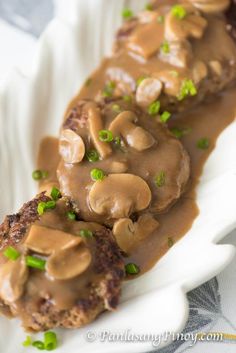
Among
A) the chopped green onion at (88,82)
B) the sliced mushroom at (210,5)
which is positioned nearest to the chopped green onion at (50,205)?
the chopped green onion at (88,82)

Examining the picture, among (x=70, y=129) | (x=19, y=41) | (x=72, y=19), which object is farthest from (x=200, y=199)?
(x=19, y=41)

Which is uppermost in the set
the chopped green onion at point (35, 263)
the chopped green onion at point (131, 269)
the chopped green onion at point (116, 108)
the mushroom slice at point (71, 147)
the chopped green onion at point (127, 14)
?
the chopped green onion at point (127, 14)

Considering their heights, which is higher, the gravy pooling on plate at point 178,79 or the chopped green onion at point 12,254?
the gravy pooling on plate at point 178,79

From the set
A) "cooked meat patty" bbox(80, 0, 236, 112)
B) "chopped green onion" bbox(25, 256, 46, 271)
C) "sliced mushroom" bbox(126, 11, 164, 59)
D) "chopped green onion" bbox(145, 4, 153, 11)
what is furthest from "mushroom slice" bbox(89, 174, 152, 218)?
"chopped green onion" bbox(145, 4, 153, 11)

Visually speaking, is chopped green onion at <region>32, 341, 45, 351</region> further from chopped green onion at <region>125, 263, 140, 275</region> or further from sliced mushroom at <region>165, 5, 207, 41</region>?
sliced mushroom at <region>165, 5, 207, 41</region>

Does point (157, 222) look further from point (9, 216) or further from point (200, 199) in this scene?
point (9, 216)

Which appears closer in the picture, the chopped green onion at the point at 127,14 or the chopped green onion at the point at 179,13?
the chopped green onion at the point at 179,13

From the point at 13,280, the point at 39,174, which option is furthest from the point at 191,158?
the point at 13,280

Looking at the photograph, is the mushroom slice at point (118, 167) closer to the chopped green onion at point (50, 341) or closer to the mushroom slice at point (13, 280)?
the mushroom slice at point (13, 280)
